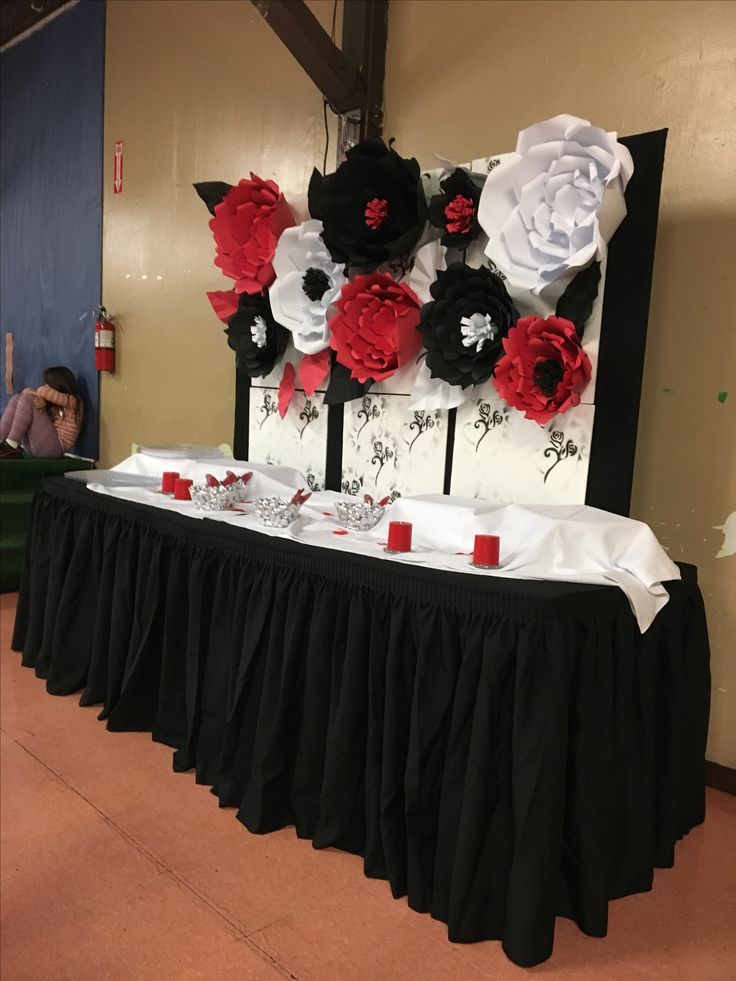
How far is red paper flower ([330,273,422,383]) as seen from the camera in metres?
2.04

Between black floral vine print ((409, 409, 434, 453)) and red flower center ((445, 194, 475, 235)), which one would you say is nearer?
red flower center ((445, 194, 475, 235))

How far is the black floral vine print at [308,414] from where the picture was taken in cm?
242

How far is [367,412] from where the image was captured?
2.26 meters

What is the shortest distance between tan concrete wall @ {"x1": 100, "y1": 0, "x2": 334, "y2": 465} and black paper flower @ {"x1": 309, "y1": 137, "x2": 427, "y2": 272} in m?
0.92

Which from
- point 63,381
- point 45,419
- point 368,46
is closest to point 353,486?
point 368,46

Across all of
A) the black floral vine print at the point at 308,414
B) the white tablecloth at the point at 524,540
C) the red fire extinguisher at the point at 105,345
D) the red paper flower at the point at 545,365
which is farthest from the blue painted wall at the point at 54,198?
the red paper flower at the point at 545,365

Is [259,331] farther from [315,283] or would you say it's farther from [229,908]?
[229,908]

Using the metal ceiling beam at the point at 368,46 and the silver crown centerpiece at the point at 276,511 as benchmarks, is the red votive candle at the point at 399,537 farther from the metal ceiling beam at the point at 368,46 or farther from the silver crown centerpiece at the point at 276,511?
the metal ceiling beam at the point at 368,46

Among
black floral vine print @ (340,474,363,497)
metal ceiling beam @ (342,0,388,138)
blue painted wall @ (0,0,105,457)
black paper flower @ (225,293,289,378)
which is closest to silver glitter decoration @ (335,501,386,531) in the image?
black floral vine print @ (340,474,363,497)

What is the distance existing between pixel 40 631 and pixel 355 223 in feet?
5.55

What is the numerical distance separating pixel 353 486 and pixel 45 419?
2283 millimetres

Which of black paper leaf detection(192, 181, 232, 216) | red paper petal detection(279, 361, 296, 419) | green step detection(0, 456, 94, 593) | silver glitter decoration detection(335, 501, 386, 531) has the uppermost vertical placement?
black paper leaf detection(192, 181, 232, 216)

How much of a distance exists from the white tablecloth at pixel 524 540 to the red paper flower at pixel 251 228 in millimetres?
779

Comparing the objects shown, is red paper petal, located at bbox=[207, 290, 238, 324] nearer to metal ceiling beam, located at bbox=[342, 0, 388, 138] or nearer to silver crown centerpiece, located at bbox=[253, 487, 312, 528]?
metal ceiling beam, located at bbox=[342, 0, 388, 138]
